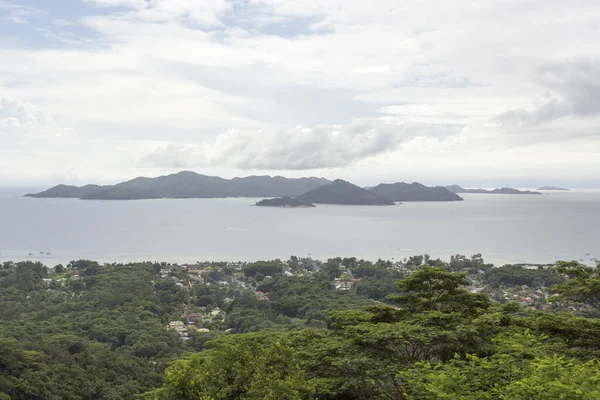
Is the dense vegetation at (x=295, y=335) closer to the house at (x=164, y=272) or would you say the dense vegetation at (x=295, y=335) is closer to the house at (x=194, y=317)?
the house at (x=194, y=317)

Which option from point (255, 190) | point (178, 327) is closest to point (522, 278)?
point (178, 327)

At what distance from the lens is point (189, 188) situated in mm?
164875

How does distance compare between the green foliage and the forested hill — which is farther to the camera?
the forested hill

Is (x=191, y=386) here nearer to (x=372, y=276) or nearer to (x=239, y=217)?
(x=372, y=276)

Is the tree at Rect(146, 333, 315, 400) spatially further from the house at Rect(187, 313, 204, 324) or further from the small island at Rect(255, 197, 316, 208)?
the small island at Rect(255, 197, 316, 208)

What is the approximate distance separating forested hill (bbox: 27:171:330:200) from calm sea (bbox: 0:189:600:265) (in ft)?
150

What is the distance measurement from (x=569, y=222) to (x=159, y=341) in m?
86.0

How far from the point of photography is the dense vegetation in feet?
18.5

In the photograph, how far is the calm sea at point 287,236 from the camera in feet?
188

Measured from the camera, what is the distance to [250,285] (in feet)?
126

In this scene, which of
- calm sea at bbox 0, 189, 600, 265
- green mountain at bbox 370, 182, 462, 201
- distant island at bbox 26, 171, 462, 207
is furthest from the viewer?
green mountain at bbox 370, 182, 462, 201

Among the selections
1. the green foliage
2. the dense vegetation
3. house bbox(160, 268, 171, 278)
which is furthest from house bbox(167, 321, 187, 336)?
the green foliage

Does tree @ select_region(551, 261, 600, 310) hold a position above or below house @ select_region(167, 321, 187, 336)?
above

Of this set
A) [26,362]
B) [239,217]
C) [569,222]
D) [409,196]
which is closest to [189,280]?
[26,362]
